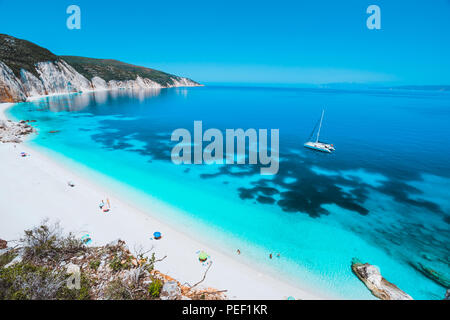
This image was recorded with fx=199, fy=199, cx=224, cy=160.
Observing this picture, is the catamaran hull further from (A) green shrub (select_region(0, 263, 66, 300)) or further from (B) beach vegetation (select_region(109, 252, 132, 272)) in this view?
(A) green shrub (select_region(0, 263, 66, 300))

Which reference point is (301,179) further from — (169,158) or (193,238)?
(169,158)

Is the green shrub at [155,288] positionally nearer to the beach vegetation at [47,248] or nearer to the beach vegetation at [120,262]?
the beach vegetation at [120,262]

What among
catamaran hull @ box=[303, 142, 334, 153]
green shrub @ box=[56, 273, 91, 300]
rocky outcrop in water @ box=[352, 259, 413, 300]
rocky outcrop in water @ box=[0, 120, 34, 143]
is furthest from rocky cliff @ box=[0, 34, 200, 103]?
rocky outcrop in water @ box=[352, 259, 413, 300]

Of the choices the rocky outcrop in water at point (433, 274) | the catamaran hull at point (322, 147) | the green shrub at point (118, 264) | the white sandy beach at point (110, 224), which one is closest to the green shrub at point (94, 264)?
the green shrub at point (118, 264)

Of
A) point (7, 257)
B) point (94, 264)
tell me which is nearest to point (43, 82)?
point (7, 257)

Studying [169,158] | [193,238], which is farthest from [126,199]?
[169,158]

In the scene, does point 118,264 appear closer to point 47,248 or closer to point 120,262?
point 120,262
